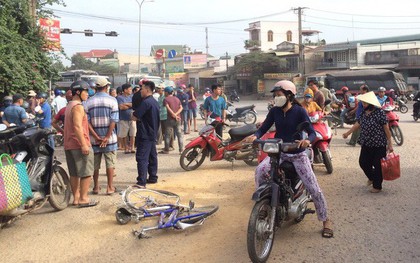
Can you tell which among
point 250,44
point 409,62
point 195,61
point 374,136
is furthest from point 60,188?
point 195,61

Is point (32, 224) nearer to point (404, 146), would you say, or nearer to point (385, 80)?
point (404, 146)

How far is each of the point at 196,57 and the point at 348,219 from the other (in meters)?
64.4

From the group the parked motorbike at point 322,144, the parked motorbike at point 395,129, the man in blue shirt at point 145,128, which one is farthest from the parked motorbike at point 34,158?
the parked motorbike at point 395,129

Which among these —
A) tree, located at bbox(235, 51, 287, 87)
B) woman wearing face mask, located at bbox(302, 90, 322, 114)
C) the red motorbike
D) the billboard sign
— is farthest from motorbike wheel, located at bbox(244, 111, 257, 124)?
the billboard sign

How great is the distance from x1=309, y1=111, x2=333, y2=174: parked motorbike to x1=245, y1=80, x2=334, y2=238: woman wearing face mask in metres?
2.55

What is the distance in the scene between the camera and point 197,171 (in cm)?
790

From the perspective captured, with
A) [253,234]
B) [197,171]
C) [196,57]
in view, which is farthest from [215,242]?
[196,57]

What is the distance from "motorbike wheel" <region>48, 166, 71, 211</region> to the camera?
5.53m

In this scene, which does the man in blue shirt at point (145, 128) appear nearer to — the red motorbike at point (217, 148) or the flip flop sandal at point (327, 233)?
the red motorbike at point (217, 148)

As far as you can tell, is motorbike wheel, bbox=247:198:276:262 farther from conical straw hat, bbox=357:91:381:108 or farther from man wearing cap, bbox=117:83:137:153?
man wearing cap, bbox=117:83:137:153

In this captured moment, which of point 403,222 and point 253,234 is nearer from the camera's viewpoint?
point 253,234

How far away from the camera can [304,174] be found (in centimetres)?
428

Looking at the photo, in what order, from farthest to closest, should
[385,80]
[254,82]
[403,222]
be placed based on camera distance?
[254,82] < [385,80] < [403,222]

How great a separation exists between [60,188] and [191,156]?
2.85 m
